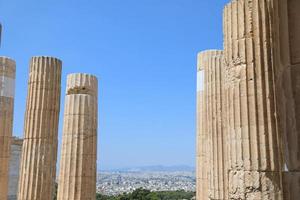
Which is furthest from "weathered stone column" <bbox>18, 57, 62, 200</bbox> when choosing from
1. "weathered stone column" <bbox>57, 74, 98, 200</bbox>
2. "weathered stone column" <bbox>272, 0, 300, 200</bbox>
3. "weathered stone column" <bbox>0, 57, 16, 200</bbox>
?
"weathered stone column" <bbox>272, 0, 300, 200</bbox>

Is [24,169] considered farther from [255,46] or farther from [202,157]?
[255,46]

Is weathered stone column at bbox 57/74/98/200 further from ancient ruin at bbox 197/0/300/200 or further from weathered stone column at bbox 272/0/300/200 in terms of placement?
weathered stone column at bbox 272/0/300/200

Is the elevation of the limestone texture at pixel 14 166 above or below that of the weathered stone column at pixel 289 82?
below

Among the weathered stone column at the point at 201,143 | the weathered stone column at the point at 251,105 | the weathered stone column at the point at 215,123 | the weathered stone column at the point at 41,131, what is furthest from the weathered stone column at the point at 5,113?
the weathered stone column at the point at 251,105

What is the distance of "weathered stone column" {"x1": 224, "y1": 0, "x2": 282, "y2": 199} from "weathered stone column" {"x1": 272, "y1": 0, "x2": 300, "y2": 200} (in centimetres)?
62

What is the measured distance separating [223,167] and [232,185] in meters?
6.41

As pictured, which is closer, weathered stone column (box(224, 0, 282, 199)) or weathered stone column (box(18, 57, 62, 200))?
weathered stone column (box(224, 0, 282, 199))

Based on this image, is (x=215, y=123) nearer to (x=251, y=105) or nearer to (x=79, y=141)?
(x=79, y=141)

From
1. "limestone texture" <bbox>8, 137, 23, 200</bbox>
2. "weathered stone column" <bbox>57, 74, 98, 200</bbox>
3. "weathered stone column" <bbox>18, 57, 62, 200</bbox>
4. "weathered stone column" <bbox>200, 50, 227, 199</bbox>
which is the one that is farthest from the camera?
"limestone texture" <bbox>8, 137, 23, 200</bbox>

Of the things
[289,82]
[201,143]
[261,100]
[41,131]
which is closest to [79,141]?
[41,131]

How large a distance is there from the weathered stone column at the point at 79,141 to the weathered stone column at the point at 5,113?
231 inches

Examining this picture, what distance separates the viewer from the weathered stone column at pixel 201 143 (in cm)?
1790

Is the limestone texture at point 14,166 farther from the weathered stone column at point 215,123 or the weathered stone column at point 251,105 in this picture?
the weathered stone column at point 251,105

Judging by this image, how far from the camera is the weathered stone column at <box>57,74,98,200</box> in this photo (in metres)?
16.0
